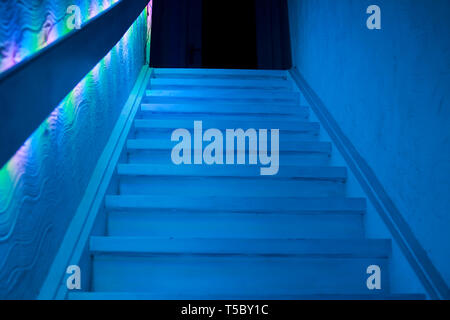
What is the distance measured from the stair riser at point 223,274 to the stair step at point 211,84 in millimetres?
2282

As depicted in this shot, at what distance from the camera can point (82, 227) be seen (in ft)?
5.27

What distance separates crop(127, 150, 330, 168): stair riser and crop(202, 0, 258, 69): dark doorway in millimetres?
4534

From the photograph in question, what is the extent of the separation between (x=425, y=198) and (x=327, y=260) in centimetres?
44

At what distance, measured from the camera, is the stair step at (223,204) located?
185 centimetres

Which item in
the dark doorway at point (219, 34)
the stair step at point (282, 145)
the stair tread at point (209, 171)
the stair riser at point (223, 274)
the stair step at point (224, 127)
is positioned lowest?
the stair riser at point (223, 274)

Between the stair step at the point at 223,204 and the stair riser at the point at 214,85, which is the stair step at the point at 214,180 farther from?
the stair riser at the point at 214,85

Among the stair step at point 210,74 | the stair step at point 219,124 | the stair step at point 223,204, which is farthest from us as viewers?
the stair step at point 210,74

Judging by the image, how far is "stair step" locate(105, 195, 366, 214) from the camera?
1851 millimetres

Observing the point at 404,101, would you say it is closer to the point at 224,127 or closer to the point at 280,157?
the point at 280,157

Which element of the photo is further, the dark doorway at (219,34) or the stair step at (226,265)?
the dark doorway at (219,34)

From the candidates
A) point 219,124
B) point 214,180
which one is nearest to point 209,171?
point 214,180

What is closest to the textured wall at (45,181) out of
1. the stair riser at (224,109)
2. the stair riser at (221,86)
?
the stair riser at (224,109)
